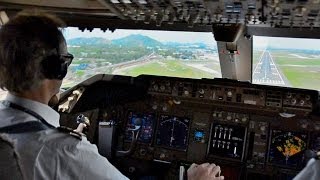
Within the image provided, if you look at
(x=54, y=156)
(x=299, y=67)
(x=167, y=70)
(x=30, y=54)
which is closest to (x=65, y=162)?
(x=54, y=156)

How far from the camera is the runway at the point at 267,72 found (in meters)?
3.41

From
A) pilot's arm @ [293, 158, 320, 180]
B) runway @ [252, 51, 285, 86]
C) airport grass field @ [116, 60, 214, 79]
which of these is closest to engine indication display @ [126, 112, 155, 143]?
airport grass field @ [116, 60, 214, 79]

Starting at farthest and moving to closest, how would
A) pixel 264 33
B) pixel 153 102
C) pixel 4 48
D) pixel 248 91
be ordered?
pixel 153 102
pixel 248 91
pixel 264 33
pixel 4 48

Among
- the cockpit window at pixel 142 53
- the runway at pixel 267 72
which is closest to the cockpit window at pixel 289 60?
the runway at pixel 267 72

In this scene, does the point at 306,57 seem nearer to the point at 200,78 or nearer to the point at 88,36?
the point at 200,78

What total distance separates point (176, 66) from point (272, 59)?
0.81m

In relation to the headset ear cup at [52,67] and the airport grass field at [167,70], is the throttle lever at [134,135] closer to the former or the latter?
the airport grass field at [167,70]

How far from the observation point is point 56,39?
4.41ft

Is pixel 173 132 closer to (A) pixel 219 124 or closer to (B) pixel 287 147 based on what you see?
Result: (A) pixel 219 124

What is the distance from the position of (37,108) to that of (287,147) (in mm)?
2406

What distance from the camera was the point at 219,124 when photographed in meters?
3.44

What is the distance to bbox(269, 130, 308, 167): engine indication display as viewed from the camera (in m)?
3.21

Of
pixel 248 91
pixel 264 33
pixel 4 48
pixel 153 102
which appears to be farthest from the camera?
pixel 153 102

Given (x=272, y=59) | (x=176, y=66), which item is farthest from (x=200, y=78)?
(x=272, y=59)
